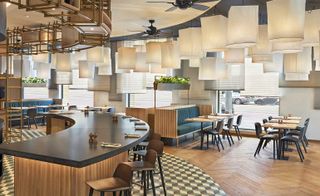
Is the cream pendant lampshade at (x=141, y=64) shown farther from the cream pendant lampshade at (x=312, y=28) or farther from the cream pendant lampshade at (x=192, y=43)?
the cream pendant lampshade at (x=312, y=28)

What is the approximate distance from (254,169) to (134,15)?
15.3 ft

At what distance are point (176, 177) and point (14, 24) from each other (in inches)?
254

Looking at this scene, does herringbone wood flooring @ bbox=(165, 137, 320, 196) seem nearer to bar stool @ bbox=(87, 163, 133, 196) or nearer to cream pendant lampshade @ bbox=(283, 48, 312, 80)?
cream pendant lampshade @ bbox=(283, 48, 312, 80)

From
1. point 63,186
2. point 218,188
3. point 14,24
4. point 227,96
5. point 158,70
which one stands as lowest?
point 218,188

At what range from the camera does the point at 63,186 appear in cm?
319

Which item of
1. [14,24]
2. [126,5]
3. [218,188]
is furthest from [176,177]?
[14,24]

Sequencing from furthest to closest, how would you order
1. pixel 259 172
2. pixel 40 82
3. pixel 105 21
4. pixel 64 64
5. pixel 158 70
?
pixel 40 82 < pixel 158 70 < pixel 64 64 < pixel 259 172 < pixel 105 21

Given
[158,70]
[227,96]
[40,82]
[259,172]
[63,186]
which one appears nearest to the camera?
[63,186]

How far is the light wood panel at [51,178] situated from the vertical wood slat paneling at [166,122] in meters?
5.61

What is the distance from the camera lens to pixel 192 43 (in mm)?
6391

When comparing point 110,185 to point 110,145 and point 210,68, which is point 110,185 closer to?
point 110,145

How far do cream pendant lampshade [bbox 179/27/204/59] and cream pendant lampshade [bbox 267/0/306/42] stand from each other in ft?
7.58

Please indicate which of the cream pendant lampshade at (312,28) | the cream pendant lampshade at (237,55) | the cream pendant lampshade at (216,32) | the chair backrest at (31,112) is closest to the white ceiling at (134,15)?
the cream pendant lampshade at (237,55)

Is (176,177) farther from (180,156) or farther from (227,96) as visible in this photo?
(227,96)
